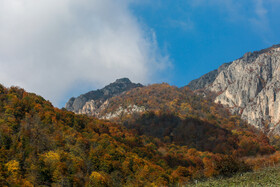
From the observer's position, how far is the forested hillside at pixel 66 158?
6588cm

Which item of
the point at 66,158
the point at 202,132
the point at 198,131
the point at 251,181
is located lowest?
the point at 251,181

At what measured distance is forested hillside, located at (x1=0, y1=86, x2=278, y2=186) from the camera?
65875 mm

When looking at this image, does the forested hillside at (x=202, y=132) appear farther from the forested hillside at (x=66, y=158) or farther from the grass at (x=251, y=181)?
the grass at (x=251, y=181)

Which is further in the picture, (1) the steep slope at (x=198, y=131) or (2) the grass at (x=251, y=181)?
(1) the steep slope at (x=198, y=131)

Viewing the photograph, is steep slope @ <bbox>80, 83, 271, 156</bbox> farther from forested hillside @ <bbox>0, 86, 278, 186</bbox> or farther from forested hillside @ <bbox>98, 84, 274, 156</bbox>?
forested hillside @ <bbox>0, 86, 278, 186</bbox>

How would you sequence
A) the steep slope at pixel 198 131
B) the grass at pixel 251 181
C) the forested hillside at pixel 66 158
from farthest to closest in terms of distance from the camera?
the steep slope at pixel 198 131, the forested hillside at pixel 66 158, the grass at pixel 251 181

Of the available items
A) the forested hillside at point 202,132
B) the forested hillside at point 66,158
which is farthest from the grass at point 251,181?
the forested hillside at point 202,132

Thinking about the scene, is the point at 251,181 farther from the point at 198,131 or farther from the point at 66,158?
the point at 198,131

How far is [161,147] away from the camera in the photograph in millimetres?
141500

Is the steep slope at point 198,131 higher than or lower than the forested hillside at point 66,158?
higher

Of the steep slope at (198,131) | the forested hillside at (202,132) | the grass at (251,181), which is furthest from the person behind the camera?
the steep slope at (198,131)

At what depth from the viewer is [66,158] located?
7681cm

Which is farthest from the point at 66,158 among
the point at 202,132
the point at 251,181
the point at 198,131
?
the point at 202,132

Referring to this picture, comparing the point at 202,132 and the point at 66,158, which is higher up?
the point at 202,132
